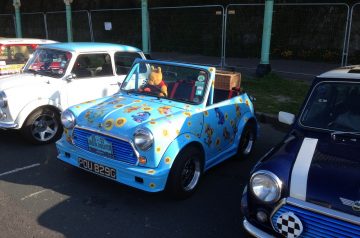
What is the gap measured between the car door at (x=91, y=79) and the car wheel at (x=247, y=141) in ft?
8.25

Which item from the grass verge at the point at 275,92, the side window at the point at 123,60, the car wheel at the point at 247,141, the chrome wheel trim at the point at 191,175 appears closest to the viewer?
the chrome wheel trim at the point at 191,175

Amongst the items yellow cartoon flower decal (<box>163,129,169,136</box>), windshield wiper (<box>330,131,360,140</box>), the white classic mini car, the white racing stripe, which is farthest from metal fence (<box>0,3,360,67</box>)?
the white racing stripe

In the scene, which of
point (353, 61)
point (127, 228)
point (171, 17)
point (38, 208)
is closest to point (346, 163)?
point (127, 228)

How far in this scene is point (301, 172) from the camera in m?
2.82

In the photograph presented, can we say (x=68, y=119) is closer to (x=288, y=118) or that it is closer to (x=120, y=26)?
(x=288, y=118)

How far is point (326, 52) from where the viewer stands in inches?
564

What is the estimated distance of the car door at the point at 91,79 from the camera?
6.15 metres

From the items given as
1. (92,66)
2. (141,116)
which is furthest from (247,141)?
(92,66)

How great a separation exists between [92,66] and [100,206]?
3139mm

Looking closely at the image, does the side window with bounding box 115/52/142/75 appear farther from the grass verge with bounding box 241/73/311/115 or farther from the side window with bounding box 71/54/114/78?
the grass verge with bounding box 241/73/311/115

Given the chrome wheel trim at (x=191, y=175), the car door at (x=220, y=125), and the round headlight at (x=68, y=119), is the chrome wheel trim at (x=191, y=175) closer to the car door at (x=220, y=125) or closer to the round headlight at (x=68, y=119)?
the car door at (x=220, y=125)

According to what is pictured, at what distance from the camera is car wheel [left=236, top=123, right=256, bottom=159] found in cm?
536

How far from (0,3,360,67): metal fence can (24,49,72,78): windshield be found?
6.26 meters

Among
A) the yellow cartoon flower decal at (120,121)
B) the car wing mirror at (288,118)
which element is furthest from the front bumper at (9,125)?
the car wing mirror at (288,118)
